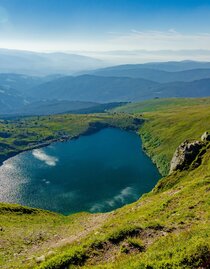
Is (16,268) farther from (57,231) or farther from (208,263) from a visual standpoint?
(57,231)

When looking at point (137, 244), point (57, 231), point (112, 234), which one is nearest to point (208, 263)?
point (137, 244)

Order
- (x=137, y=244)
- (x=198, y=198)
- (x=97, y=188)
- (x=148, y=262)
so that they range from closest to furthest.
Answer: (x=148, y=262) → (x=137, y=244) → (x=198, y=198) → (x=97, y=188)

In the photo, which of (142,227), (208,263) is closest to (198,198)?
(142,227)

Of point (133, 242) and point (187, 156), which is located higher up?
point (133, 242)

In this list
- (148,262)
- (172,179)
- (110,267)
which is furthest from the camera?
(172,179)

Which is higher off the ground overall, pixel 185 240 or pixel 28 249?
pixel 185 240

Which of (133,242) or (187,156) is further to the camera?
(187,156)

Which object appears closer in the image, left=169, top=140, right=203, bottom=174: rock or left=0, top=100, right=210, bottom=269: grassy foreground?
left=0, top=100, right=210, bottom=269: grassy foreground

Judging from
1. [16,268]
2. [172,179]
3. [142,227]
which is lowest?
[172,179]

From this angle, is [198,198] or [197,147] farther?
[197,147]

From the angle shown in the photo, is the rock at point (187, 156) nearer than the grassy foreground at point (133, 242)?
No
